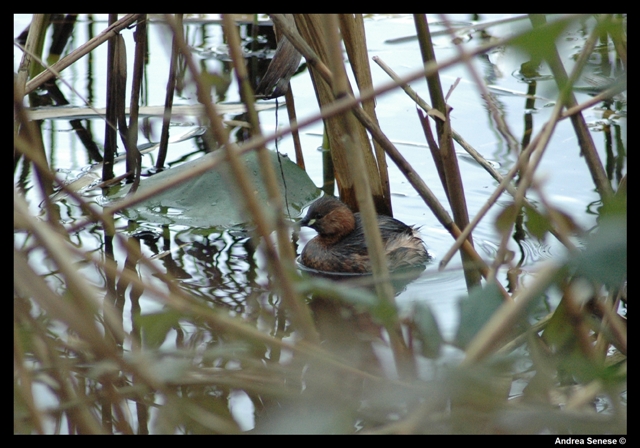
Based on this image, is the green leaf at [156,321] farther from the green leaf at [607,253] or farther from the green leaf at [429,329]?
the green leaf at [607,253]

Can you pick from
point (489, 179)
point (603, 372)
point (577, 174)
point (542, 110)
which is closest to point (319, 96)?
point (489, 179)

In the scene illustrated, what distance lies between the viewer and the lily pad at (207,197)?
410 centimetres

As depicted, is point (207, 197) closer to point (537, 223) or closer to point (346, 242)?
point (346, 242)

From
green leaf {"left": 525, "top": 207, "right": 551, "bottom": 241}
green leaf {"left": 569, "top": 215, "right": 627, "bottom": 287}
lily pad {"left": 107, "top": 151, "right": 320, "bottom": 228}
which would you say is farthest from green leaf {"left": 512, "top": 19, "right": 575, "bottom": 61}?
lily pad {"left": 107, "top": 151, "right": 320, "bottom": 228}

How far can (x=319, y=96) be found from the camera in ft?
11.3

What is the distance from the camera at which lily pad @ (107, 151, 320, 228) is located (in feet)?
13.4

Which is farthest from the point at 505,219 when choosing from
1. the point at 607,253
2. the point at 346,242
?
the point at 346,242

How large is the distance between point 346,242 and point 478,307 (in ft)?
10.2

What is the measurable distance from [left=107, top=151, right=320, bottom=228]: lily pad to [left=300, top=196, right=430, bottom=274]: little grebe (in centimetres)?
26

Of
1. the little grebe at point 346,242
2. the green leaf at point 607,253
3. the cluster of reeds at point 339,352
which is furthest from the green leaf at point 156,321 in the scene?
the little grebe at point 346,242

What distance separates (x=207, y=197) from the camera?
167 inches

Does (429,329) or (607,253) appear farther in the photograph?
(429,329)

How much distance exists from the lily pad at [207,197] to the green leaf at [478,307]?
2.95 m

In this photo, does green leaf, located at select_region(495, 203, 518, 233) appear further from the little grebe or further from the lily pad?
the lily pad
